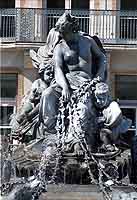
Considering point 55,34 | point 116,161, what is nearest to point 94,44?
point 55,34

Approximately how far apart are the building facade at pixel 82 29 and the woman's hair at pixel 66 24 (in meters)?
16.8

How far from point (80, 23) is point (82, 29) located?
25cm

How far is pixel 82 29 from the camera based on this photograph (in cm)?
2836

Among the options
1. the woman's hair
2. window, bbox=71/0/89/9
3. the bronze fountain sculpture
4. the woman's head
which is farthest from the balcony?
the woman's head

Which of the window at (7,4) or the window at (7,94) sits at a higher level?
the window at (7,4)

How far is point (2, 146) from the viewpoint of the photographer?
13344mm

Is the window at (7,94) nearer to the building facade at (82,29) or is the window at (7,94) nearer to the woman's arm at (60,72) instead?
the building facade at (82,29)

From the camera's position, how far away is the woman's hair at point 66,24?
10513 millimetres

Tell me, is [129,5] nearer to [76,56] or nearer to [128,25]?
[128,25]

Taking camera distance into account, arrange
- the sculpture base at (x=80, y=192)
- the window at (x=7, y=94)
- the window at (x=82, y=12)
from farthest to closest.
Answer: the window at (x=82, y=12)
the window at (x=7, y=94)
the sculpture base at (x=80, y=192)

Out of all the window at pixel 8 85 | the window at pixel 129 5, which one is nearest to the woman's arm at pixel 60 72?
the window at pixel 8 85

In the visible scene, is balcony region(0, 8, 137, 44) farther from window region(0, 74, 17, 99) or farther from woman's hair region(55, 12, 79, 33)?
woman's hair region(55, 12, 79, 33)

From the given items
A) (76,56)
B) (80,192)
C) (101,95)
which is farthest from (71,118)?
(80,192)

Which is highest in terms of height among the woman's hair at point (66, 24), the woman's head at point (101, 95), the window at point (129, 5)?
the woman's hair at point (66, 24)
